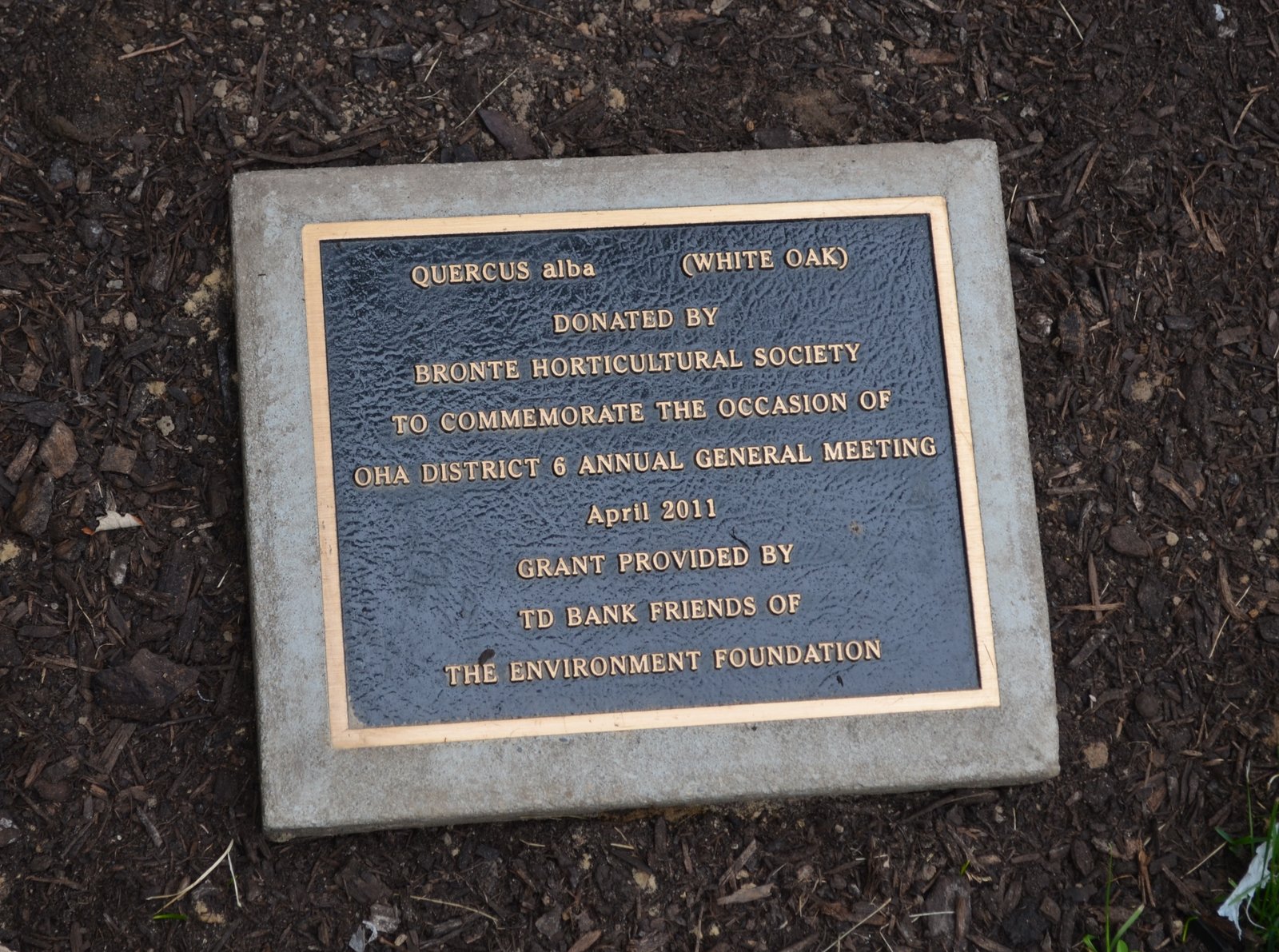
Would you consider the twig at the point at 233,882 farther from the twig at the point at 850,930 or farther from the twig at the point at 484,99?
the twig at the point at 484,99

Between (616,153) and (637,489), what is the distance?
3.69ft

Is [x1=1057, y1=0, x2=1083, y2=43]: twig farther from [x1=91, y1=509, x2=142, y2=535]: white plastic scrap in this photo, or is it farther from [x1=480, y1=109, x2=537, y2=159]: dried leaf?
[x1=91, y1=509, x2=142, y2=535]: white plastic scrap

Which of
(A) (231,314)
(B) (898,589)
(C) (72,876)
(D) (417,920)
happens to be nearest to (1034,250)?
(B) (898,589)

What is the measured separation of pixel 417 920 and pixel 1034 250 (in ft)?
9.03

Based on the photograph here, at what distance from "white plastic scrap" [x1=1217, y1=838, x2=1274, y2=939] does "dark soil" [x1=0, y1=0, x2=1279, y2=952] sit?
0.16ft

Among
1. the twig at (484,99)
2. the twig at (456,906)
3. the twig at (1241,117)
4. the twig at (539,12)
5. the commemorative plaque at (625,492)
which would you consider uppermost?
the twig at (539,12)

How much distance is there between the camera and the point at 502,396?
9.82ft

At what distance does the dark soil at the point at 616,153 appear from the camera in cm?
301

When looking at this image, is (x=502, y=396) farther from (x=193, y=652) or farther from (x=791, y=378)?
(x=193, y=652)

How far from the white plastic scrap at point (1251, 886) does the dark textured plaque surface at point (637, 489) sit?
41.0 inches

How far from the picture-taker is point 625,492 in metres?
2.98

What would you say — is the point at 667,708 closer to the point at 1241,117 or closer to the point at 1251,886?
the point at 1251,886

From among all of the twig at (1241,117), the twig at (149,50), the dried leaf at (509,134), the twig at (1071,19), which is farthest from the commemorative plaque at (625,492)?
the twig at (1241,117)

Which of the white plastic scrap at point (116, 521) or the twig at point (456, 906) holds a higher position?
the white plastic scrap at point (116, 521)
